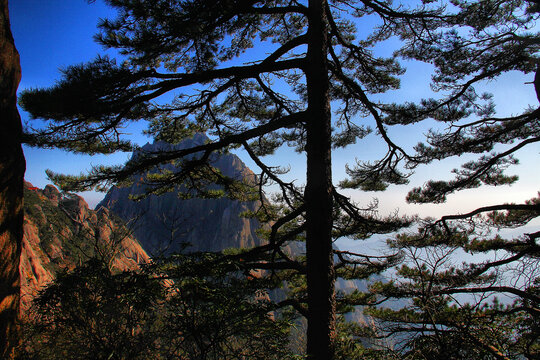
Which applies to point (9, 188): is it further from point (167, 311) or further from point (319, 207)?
point (319, 207)

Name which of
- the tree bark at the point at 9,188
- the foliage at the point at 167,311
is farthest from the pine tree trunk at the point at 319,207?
the tree bark at the point at 9,188

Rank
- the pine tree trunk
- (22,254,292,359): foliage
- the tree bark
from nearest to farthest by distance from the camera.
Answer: (22,254,292,359): foliage
the tree bark
the pine tree trunk

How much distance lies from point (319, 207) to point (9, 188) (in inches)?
133

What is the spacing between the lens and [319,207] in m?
2.88

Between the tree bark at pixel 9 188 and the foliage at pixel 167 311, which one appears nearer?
the foliage at pixel 167 311

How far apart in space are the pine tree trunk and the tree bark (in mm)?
3043

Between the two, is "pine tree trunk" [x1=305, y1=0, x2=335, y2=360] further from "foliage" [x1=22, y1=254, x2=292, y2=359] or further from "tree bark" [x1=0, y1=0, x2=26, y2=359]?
"tree bark" [x1=0, y1=0, x2=26, y2=359]

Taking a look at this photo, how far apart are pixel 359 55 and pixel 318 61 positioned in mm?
1484

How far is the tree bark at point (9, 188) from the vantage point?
8.05ft

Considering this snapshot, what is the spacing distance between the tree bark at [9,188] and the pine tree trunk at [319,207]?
3.04 m

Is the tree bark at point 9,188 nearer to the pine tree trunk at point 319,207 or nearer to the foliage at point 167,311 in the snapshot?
the foliage at point 167,311

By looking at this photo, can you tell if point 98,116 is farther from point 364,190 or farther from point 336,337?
point 364,190

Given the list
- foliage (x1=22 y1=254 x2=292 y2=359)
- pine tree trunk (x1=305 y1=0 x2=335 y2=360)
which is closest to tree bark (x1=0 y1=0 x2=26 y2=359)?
foliage (x1=22 y1=254 x2=292 y2=359)

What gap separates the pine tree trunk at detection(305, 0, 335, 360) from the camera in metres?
2.69
